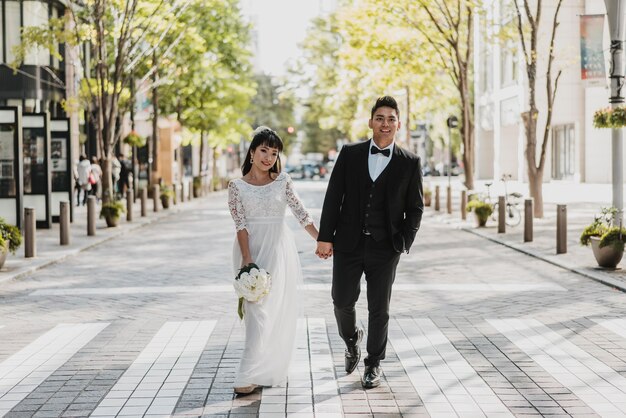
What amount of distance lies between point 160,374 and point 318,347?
1.54 m

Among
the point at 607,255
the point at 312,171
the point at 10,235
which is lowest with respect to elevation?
the point at 607,255

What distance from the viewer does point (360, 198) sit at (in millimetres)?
6742

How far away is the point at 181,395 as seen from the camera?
21.7 ft

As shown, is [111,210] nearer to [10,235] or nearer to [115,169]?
[10,235]

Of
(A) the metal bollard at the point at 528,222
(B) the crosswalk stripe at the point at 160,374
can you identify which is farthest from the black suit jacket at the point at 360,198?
(A) the metal bollard at the point at 528,222

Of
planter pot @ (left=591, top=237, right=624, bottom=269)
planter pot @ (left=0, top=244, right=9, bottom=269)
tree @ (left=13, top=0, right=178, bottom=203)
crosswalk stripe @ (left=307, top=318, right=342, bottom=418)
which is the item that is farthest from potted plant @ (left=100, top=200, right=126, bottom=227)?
crosswalk stripe @ (left=307, top=318, right=342, bottom=418)

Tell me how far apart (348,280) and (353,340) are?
1.74ft

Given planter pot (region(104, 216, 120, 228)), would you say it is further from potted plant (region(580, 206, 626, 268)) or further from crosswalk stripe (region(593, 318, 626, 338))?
crosswalk stripe (region(593, 318, 626, 338))

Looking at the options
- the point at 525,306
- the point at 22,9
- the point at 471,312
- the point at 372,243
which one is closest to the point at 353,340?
the point at 372,243

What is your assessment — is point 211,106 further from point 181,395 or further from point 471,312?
point 181,395

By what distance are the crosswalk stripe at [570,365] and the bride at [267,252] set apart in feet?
6.57

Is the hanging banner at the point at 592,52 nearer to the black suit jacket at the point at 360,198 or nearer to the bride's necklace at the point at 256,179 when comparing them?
the black suit jacket at the point at 360,198

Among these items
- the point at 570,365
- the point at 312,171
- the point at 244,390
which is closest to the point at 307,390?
the point at 244,390

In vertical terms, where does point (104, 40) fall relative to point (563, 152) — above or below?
above
